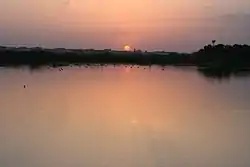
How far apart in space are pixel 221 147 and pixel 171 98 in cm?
983

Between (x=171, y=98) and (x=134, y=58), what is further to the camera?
(x=134, y=58)

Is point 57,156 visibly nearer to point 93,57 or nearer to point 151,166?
point 151,166

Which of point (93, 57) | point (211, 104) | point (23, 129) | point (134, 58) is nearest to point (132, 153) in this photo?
point (23, 129)

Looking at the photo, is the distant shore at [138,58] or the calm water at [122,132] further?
the distant shore at [138,58]

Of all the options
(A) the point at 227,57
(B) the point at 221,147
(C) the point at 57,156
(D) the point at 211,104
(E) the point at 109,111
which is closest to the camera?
(C) the point at 57,156

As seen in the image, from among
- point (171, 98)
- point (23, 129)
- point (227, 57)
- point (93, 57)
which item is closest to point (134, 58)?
point (93, 57)

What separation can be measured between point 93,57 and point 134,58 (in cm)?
887

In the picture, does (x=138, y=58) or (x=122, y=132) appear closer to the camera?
(x=122, y=132)

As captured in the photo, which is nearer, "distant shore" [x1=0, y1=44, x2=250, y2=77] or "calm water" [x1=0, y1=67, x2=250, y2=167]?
"calm water" [x1=0, y1=67, x2=250, y2=167]

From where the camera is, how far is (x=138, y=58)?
91.4m

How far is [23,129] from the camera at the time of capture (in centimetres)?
1277

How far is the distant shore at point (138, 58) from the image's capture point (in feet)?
221

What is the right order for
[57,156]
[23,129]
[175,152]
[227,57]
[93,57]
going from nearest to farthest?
[57,156], [175,152], [23,129], [227,57], [93,57]

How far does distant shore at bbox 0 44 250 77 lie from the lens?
6738cm
